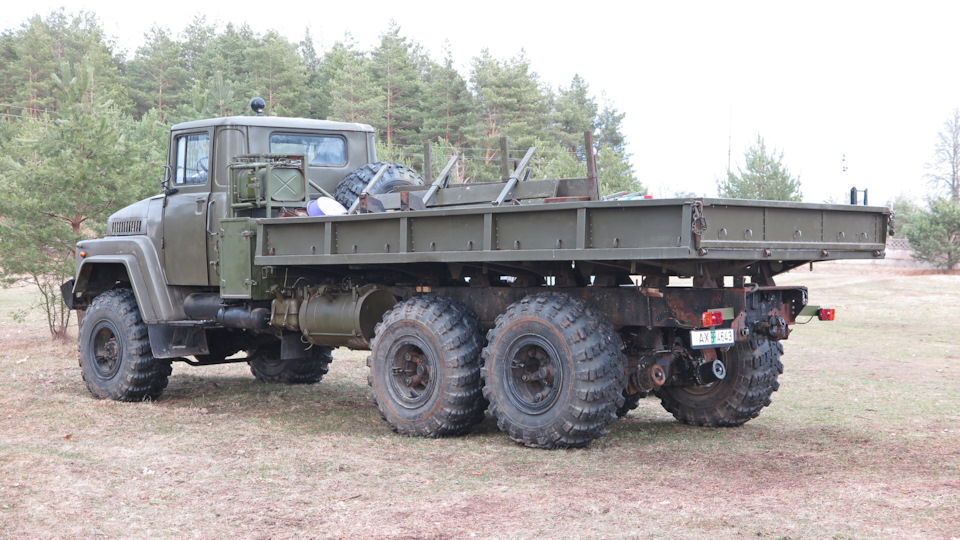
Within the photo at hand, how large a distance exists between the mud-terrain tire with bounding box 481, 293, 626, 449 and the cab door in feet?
11.2

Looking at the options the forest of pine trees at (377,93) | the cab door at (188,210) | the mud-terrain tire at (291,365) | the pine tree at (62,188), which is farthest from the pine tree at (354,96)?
the cab door at (188,210)

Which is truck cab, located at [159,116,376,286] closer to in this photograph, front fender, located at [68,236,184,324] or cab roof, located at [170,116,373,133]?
cab roof, located at [170,116,373,133]

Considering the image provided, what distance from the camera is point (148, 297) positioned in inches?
365

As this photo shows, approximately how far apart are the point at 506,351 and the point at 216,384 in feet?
17.1

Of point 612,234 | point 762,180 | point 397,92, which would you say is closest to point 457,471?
point 612,234

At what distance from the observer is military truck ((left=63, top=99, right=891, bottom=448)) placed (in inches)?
255

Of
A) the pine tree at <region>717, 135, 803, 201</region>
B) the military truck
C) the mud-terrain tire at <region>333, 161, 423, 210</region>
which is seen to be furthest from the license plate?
the pine tree at <region>717, 135, 803, 201</region>

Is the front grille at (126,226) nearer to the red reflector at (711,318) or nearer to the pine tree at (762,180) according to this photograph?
the red reflector at (711,318)

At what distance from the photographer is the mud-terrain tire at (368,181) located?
9.03 metres

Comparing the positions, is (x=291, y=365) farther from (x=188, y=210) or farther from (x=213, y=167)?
(x=213, y=167)

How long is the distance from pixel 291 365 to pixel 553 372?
4754 mm

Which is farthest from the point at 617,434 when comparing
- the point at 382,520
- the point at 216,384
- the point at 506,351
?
the point at 216,384

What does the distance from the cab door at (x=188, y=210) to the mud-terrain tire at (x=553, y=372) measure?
11.2ft

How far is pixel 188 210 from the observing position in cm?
917
